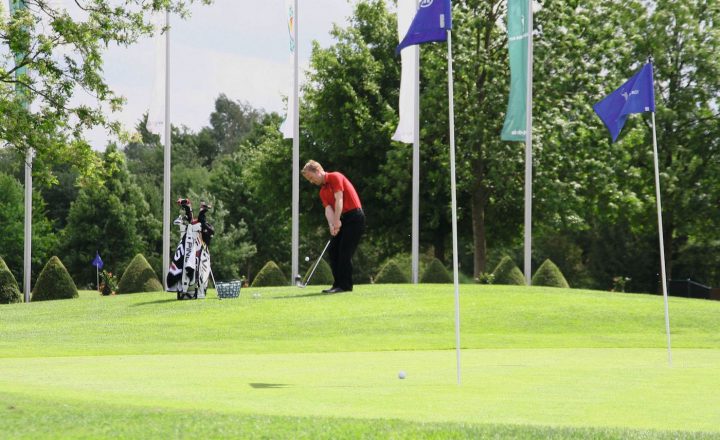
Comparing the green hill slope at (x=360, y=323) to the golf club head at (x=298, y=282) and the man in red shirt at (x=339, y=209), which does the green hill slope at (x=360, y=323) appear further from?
the man in red shirt at (x=339, y=209)

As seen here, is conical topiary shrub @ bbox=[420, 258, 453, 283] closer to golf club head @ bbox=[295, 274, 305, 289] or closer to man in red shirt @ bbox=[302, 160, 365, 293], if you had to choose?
golf club head @ bbox=[295, 274, 305, 289]

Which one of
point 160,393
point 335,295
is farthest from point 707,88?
point 160,393

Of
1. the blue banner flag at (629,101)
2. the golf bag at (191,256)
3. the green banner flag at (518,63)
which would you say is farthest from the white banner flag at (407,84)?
the blue banner flag at (629,101)

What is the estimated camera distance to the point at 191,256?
27719mm

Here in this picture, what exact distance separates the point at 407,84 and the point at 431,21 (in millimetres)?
20441

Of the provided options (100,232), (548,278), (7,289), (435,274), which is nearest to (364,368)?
(435,274)

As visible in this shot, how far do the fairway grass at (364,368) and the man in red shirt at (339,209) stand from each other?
1613 mm

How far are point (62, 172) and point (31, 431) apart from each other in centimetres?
Result: 8726

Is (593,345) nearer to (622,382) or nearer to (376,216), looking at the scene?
(622,382)

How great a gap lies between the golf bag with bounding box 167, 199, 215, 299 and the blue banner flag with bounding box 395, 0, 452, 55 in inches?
546

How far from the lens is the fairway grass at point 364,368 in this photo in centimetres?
816

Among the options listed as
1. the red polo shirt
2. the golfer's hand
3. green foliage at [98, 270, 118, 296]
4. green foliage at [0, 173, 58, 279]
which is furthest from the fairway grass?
green foliage at [0, 173, 58, 279]

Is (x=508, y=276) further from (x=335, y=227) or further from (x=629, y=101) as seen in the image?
(x=629, y=101)

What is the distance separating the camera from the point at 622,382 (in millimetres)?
11586
